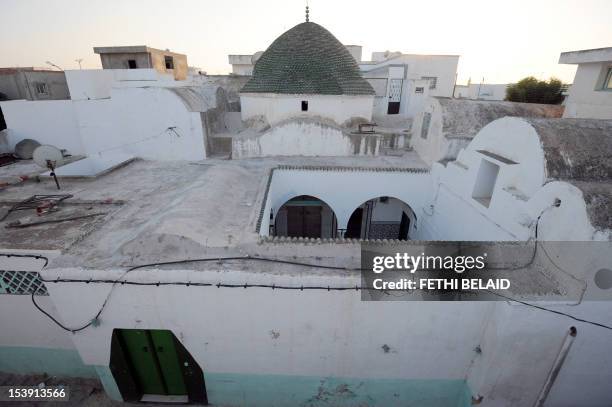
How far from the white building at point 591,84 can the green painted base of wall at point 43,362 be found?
1696cm

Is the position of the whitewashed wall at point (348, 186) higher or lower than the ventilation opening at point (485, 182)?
lower

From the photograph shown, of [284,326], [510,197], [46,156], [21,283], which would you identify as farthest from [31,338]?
[510,197]

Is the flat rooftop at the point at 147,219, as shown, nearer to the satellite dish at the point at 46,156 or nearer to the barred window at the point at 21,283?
the barred window at the point at 21,283

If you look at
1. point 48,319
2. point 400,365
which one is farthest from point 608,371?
point 48,319

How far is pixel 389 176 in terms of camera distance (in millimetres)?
10367

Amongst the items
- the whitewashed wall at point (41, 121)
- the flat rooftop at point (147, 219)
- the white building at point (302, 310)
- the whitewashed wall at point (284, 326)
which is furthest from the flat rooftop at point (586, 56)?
the whitewashed wall at point (41, 121)

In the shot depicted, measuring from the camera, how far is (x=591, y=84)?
11094 millimetres

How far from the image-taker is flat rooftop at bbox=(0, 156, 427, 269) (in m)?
5.52

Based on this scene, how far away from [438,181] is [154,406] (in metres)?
9.53

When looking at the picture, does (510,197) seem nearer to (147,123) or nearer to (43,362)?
(43,362)

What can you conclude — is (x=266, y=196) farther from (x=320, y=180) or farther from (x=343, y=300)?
(x=343, y=300)

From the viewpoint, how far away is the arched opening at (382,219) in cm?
1273

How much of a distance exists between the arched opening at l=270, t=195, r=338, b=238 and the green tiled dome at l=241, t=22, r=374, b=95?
497 cm

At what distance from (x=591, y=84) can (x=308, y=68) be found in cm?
1065
